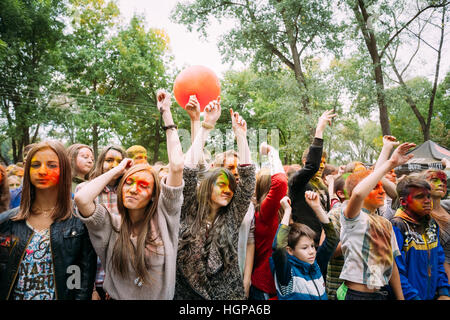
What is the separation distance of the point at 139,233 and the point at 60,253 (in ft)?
1.97

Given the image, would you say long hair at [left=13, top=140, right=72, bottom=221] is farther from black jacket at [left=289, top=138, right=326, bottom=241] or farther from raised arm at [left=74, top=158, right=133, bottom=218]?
black jacket at [left=289, top=138, right=326, bottom=241]

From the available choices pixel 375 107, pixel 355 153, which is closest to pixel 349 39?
pixel 375 107

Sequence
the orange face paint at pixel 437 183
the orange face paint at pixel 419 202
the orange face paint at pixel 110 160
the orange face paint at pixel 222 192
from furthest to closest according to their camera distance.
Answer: the orange face paint at pixel 437 183 → the orange face paint at pixel 110 160 → the orange face paint at pixel 419 202 → the orange face paint at pixel 222 192

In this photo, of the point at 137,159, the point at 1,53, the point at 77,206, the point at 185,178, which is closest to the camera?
the point at 77,206

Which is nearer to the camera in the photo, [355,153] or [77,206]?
[77,206]

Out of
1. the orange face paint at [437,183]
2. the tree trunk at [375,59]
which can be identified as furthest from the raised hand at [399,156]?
the tree trunk at [375,59]

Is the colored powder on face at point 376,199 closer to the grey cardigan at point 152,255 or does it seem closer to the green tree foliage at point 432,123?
the grey cardigan at point 152,255

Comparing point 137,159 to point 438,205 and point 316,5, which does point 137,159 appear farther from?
point 316,5

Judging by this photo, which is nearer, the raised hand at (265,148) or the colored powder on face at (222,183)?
the colored powder on face at (222,183)

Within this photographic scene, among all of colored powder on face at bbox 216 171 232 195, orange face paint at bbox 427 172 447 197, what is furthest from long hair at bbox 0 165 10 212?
orange face paint at bbox 427 172 447 197

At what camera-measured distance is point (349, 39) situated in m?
11.8

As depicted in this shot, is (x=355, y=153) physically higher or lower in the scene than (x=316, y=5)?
lower

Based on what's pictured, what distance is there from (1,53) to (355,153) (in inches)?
1497

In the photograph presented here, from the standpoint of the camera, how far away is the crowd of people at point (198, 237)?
89.8 inches
